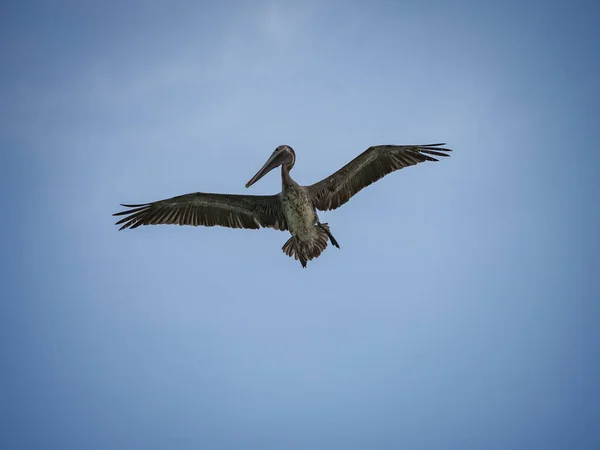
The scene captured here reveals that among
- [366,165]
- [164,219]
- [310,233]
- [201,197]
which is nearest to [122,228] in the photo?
[164,219]

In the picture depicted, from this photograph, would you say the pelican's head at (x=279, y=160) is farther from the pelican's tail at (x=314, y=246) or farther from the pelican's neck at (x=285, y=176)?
the pelican's tail at (x=314, y=246)

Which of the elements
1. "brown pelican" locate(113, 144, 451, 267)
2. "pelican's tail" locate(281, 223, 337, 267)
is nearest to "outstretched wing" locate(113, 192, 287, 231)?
"brown pelican" locate(113, 144, 451, 267)

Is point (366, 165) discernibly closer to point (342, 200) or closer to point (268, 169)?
point (342, 200)

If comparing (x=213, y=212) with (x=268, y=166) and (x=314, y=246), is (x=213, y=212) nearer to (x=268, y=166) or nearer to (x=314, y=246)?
(x=268, y=166)

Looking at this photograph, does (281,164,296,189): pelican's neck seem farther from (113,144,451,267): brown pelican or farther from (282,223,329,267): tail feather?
(282,223,329,267): tail feather

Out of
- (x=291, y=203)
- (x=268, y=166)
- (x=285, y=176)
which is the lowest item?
(x=291, y=203)

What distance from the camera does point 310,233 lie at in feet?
35.5

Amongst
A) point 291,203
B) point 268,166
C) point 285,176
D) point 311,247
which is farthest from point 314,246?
point 268,166

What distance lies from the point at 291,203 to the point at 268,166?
757 mm

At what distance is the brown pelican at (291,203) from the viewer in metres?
10.8

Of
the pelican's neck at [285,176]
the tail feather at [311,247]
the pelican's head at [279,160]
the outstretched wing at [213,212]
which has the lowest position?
the tail feather at [311,247]

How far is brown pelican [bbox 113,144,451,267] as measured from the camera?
1078 cm

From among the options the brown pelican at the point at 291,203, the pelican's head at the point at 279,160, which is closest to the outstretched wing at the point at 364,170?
the brown pelican at the point at 291,203

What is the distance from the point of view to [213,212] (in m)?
11.4
